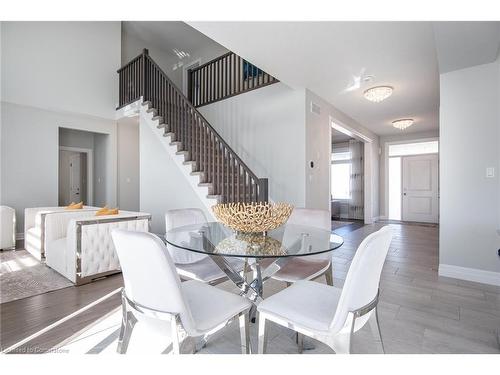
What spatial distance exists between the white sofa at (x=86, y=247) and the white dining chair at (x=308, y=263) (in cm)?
174

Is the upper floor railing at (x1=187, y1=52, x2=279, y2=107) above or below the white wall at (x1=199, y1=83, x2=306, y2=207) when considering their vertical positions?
above

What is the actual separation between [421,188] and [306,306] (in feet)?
24.8

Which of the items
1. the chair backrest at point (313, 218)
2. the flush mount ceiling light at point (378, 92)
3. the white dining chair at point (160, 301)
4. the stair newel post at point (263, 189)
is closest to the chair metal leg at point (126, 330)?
the white dining chair at point (160, 301)

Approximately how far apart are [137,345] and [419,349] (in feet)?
5.83

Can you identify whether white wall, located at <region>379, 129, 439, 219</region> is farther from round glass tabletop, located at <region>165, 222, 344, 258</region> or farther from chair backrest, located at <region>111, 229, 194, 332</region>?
chair backrest, located at <region>111, 229, 194, 332</region>

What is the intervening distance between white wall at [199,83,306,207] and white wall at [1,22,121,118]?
11.0ft

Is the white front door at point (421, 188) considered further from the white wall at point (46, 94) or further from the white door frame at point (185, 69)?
the white wall at point (46, 94)

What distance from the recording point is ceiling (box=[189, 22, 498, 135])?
254 centimetres

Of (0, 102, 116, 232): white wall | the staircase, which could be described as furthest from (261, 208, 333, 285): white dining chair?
(0, 102, 116, 232): white wall

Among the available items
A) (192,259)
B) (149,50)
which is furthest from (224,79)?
(192,259)

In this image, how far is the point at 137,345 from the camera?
5.64ft

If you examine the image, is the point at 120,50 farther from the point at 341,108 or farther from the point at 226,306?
the point at 226,306

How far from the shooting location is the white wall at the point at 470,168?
2768 mm

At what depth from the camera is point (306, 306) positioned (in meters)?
1.32
